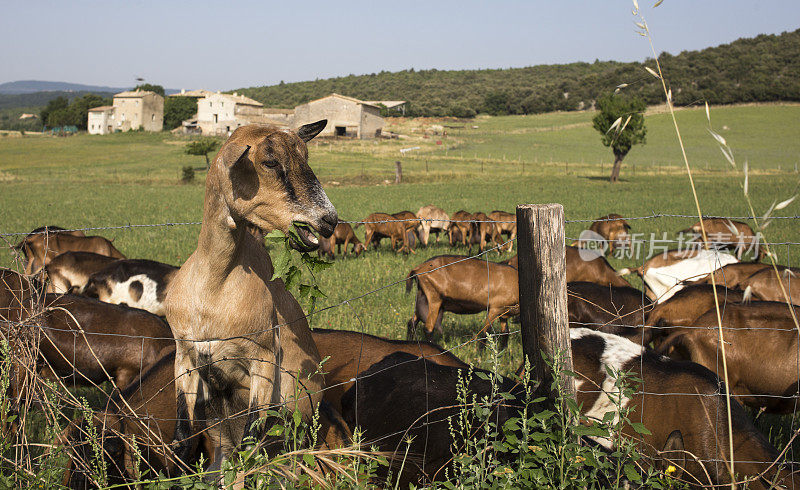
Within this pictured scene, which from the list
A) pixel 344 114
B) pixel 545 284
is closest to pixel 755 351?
pixel 545 284

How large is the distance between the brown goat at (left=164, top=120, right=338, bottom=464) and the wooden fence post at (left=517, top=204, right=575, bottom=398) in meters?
1.09

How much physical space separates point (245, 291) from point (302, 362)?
0.64 m

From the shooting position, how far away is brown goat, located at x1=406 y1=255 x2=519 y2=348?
9133 mm

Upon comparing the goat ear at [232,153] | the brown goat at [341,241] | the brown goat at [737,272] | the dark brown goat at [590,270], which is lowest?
the brown goat at [341,241]

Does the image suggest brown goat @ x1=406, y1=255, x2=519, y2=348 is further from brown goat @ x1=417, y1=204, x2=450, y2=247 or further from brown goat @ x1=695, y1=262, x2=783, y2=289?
brown goat @ x1=417, y1=204, x2=450, y2=247

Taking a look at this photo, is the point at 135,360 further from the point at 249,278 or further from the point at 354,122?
the point at 354,122

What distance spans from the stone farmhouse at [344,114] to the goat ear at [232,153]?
67.1 metres

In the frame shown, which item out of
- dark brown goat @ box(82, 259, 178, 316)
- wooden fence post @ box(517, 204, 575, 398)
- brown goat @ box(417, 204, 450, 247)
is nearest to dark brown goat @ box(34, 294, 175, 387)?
dark brown goat @ box(82, 259, 178, 316)

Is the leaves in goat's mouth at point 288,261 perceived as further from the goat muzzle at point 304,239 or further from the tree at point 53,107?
the tree at point 53,107

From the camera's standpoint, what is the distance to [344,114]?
7006cm

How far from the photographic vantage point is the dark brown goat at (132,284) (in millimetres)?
9078

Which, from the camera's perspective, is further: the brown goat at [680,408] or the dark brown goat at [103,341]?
the dark brown goat at [103,341]

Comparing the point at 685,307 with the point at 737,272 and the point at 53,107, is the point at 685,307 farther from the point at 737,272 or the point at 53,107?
the point at 53,107

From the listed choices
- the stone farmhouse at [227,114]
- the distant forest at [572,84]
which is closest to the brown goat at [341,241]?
the distant forest at [572,84]
